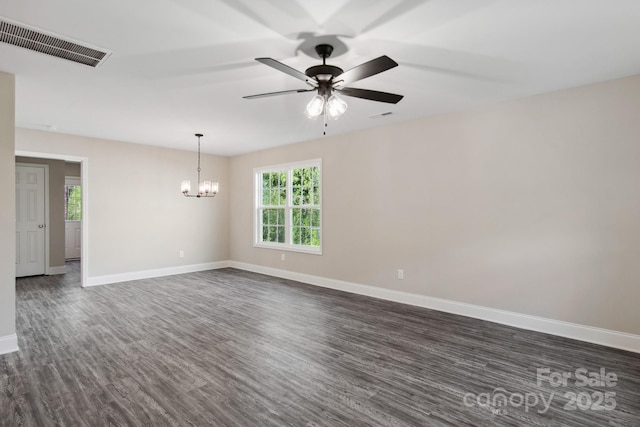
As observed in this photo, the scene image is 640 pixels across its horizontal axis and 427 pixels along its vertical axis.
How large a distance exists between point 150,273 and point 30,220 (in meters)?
2.82

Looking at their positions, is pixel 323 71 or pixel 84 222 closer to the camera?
pixel 323 71

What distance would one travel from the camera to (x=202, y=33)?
239 cm

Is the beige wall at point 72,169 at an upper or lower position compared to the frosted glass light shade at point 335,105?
upper

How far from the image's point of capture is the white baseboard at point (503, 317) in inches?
125

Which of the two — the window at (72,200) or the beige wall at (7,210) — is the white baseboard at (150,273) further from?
the window at (72,200)

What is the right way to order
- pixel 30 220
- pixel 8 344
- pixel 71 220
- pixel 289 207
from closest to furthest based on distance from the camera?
pixel 8 344 < pixel 289 207 < pixel 30 220 < pixel 71 220

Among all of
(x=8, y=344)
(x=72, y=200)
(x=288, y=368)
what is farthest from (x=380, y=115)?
(x=72, y=200)

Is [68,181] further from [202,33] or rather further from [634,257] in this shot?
[634,257]

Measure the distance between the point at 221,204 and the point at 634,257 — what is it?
717 centimetres

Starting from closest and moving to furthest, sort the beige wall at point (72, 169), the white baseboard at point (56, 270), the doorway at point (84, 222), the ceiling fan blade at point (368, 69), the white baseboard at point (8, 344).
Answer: the ceiling fan blade at point (368, 69)
the white baseboard at point (8, 344)
the doorway at point (84, 222)
the white baseboard at point (56, 270)
the beige wall at point (72, 169)

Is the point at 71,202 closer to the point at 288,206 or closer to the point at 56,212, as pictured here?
the point at 56,212

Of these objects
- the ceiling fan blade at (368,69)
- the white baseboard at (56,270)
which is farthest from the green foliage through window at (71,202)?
the ceiling fan blade at (368,69)

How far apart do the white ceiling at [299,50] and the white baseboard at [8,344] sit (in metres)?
2.52

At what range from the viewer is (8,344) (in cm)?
303
